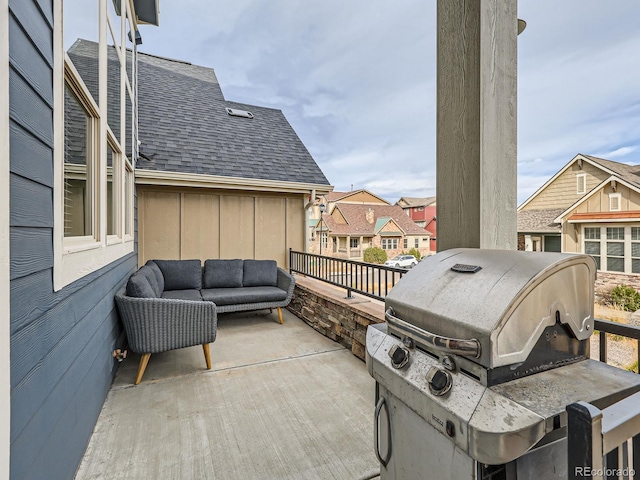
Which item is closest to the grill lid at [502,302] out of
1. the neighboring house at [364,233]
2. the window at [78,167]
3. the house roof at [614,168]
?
the house roof at [614,168]

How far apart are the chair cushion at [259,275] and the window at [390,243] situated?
404 inches

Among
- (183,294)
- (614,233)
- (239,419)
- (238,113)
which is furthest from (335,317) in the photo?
(238,113)

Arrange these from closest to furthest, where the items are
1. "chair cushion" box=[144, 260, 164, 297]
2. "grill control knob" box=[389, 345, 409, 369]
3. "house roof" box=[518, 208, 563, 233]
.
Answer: "grill control knob" box=[389, 345, 409, 369], "house roof" box=[518, 208, 563, 233], "chair cushion" box=[144, 260, 164, 297]

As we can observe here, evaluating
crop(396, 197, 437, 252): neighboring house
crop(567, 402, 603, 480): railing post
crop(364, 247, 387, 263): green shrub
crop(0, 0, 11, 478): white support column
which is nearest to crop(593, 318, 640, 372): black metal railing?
crop(567, 402, 603, 480): railing post

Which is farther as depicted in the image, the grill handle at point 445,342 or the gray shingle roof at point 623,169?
the gray shingle roof at point 623,169

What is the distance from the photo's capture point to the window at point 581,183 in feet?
7.35

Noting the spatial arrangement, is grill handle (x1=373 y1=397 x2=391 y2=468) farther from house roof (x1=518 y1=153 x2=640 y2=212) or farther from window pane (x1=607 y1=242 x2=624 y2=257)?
window pane (x1=607 y1=242 x2=624 y2=257)

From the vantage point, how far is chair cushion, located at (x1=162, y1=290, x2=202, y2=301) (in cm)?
403

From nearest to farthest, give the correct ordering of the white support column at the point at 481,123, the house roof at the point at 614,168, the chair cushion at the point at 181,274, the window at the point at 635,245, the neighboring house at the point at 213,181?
1. the white support column at the point at 481,123
2. the house roof at the point at 614,168
3. the window at the point at 635,245
4. the chair cushion at the point at 181,274
5. the neighboring house at the point at 213,181

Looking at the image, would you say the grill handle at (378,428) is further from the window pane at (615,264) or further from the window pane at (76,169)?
the window pane at (615,264)

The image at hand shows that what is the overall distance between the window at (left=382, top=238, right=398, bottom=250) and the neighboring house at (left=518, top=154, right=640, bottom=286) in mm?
12174

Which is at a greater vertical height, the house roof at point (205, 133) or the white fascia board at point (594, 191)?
the house roof at point (205, 133)

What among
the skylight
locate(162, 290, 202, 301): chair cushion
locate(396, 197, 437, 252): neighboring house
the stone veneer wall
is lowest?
the stone veneer wall

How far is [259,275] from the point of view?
496cm
